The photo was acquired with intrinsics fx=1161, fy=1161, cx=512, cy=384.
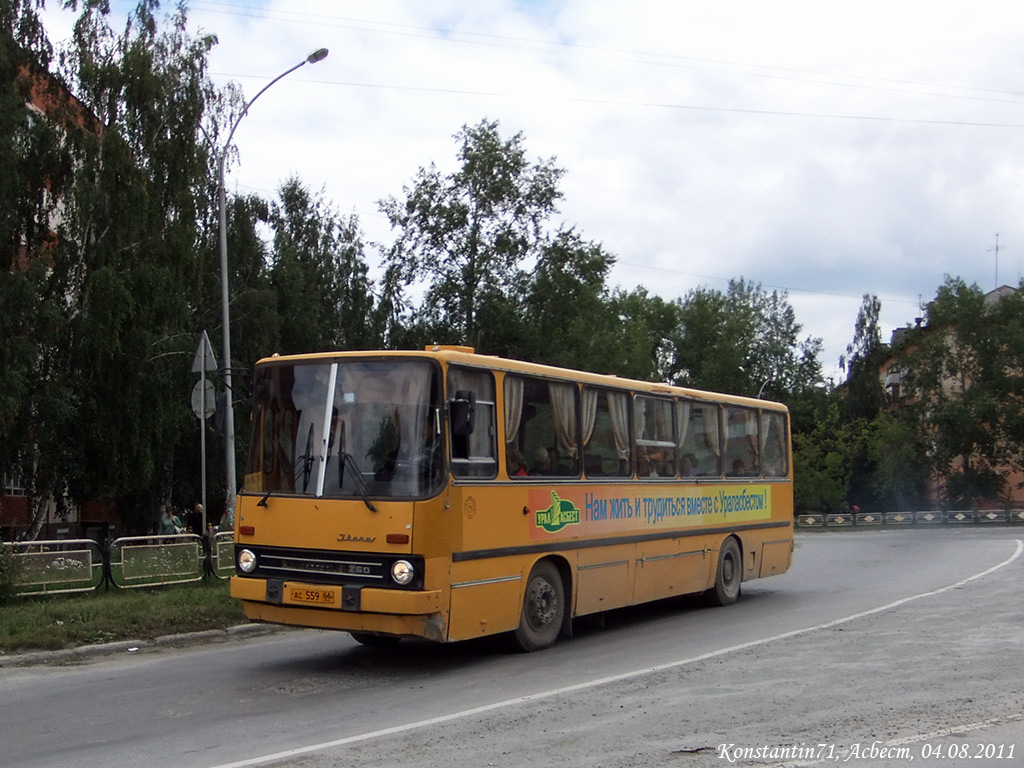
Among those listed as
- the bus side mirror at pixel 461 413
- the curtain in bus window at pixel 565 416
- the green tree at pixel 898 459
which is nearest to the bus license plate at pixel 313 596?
the bus side mirror at pixel 461 413

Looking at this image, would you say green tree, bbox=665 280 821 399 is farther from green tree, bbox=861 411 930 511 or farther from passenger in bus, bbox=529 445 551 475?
passenger in bus, bbox=529 445 551 475

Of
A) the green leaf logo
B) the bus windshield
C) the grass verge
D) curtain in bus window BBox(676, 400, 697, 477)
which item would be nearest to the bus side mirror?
the bus windshield

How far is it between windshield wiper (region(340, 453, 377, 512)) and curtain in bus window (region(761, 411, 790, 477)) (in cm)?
915

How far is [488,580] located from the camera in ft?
36.0

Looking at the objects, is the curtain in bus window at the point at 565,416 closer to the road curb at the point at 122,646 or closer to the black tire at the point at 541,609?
the black tire at the point at 541,609

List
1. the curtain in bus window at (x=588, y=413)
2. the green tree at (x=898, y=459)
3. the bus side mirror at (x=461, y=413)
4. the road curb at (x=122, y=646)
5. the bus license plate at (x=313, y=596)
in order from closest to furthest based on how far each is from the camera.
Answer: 1. the bus license plate at (x=313, y=596)
2. the bus side mirror at (x=461, y=413)
3. the road curb at (x=122, y=646)
4. the curtain in bus window at (x=588, y=413)
5. the green tree at (x=898, y=459)

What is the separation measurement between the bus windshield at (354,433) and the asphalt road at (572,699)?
1.75m

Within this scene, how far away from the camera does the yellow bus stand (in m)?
10.2

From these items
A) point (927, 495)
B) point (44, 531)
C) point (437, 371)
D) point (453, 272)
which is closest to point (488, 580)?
point (437, 371)

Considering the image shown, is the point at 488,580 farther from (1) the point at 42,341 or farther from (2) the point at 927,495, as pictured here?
(2) the point at 927,495

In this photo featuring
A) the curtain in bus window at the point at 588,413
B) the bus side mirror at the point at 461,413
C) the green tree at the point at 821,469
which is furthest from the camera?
the green tree at the point at 821,469

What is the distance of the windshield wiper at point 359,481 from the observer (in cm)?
1025

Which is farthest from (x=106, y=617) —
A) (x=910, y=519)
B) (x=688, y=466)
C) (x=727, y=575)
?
(x=910, y=519)

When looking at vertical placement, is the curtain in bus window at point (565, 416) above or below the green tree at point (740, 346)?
below
